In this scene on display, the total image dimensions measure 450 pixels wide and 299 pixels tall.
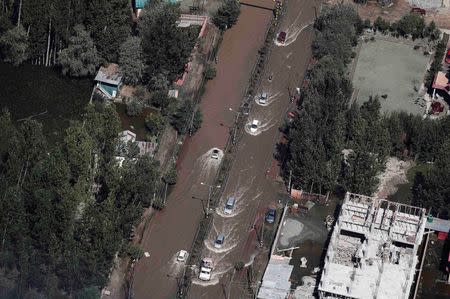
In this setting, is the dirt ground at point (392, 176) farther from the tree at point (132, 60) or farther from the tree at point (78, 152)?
the tree at point (78, 152)

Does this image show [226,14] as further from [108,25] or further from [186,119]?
[186,119]

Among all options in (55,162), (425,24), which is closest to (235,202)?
(55,162)

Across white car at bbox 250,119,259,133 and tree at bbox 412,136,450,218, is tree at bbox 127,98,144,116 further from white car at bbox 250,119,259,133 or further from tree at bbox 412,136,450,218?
tree at bbox 412,136,450,218

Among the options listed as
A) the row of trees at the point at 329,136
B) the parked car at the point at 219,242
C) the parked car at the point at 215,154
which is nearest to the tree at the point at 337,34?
the row of trees at the point at 329,136

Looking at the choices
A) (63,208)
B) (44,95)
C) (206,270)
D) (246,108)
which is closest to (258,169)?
(246,108)

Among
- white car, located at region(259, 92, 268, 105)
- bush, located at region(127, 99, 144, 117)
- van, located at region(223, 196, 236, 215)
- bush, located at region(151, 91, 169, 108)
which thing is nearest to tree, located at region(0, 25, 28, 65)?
bush, located at region(127, 99, 144, 117)

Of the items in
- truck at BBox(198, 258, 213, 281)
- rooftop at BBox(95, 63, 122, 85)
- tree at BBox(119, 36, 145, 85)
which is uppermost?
tree at BBox(119, 36, 145, 85)
